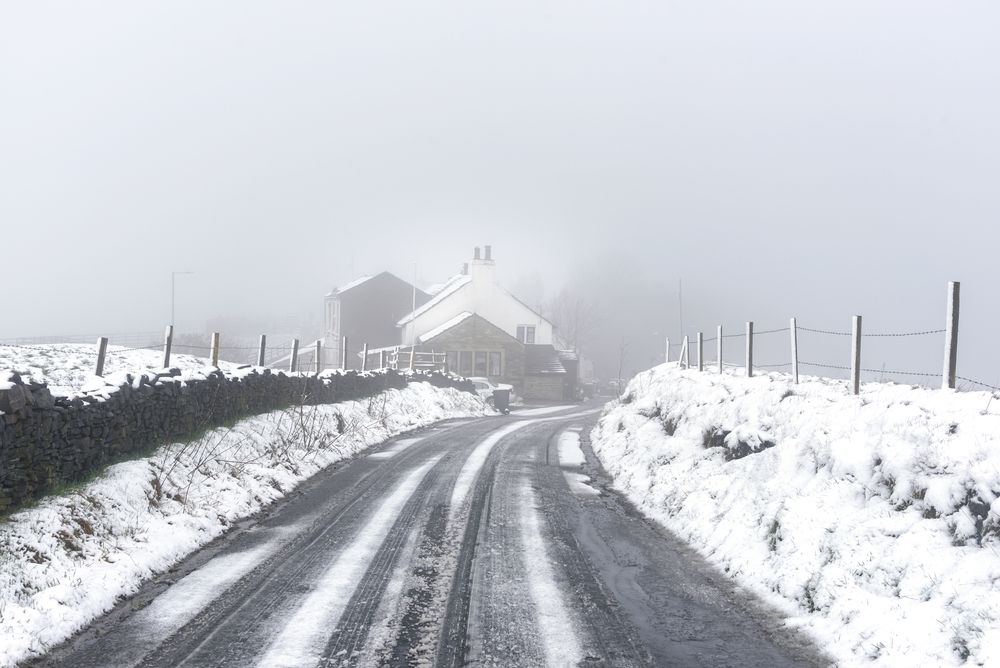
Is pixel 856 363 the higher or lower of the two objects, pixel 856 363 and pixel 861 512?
the higher

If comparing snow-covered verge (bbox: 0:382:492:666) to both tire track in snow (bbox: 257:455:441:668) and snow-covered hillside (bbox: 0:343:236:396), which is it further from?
snow-covered hillside (bbox: 0:343:236:396)

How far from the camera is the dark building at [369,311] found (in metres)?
70.2

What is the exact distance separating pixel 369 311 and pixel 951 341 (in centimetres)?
6488

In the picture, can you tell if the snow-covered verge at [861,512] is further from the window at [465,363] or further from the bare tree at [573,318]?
the bare tree at [573,318]

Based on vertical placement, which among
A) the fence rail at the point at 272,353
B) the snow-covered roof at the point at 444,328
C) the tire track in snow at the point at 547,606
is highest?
the snow-covered roof at the point at 444,328

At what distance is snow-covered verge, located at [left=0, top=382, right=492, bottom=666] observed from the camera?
605 centimetres

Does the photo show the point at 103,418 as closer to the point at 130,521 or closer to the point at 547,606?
the point at 130,521

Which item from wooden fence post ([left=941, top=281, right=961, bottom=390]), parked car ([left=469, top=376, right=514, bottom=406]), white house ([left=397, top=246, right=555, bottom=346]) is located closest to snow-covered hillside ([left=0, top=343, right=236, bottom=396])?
wooden fence post ([left=941, top=281, right=961, bottom=390])

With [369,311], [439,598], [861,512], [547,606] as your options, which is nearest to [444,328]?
[369,311]

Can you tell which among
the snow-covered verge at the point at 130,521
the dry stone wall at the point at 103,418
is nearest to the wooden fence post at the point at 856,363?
the snow-covered verge at the point at 130,521

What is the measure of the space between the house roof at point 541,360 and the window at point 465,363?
568cm

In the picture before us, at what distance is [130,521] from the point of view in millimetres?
8289

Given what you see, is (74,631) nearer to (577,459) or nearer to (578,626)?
(578,626)

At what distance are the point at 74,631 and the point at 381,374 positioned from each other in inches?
897
